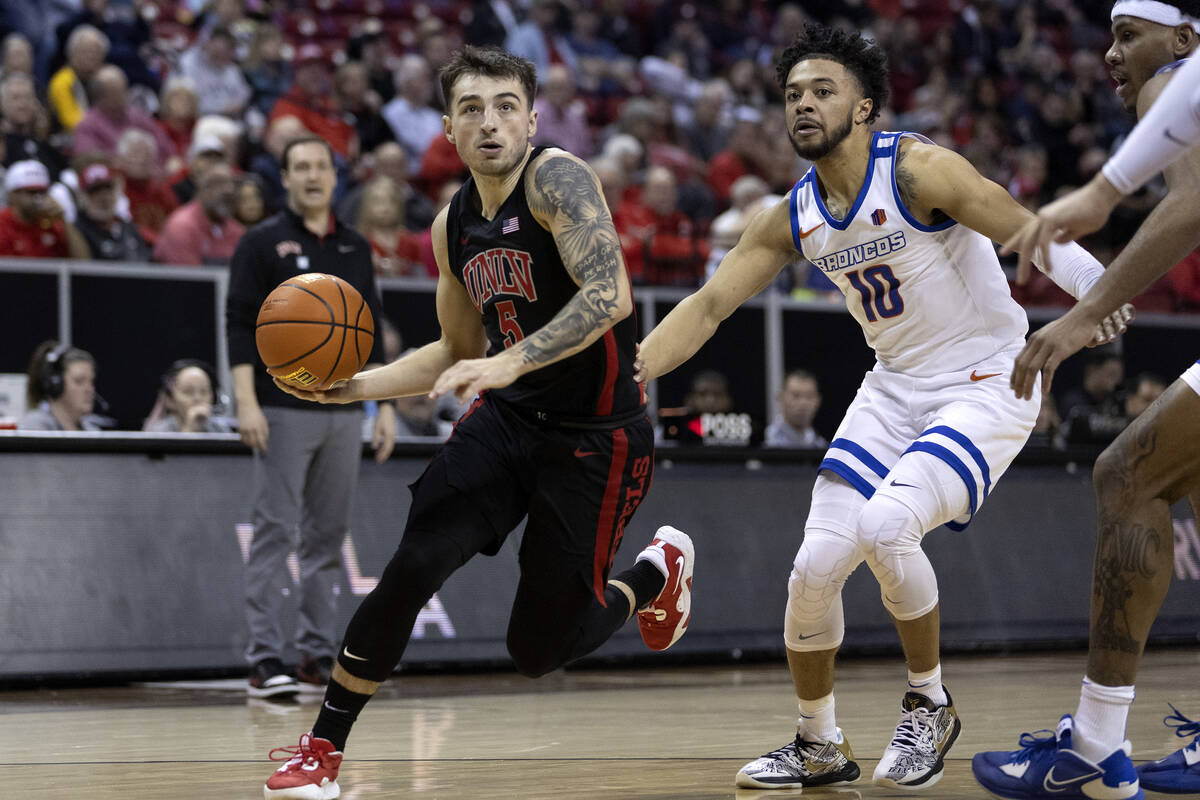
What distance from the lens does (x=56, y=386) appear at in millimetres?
8336

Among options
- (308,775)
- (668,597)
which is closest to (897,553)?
(668,597)

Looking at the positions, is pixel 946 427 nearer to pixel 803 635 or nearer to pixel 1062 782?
pixel 803 635

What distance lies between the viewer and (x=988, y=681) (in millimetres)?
7984

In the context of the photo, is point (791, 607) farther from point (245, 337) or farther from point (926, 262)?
point (245, 337)

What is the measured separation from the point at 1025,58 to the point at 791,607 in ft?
54.1

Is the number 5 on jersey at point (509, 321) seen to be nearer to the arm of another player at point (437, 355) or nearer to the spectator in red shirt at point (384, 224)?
the arm of another player at point (437, 355)

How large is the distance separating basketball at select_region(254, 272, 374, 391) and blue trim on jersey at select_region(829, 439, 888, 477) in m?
1.62

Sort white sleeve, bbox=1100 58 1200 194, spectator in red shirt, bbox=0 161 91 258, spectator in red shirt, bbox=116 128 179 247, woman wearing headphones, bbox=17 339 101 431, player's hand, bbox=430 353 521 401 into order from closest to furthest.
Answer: white sleeve, bbox=1100 58 1200 194
player's hand, bbox=430 353 521 401
woman wearing headphones, bbox=17 339 101 431
spectator in red shirt, bbox=0 161 91 258
spectator in red shirt, bbox=116 128 179 247

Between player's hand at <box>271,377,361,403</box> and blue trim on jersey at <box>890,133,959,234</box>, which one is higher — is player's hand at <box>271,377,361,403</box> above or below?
below

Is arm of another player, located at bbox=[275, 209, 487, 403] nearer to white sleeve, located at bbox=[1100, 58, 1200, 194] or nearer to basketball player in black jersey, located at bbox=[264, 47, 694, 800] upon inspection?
basketball player in black jersey, located at bbox=[264, 47, 694, 800]

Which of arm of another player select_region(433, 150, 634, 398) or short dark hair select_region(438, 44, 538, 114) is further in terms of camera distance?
short dark hair select_region(438, 44, 538, 114)

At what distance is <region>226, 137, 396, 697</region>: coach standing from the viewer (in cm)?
750

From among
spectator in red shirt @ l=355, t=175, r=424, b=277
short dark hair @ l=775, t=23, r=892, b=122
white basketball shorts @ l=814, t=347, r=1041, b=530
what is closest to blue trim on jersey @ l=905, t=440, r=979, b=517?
white basketball shorts @ l=814, t=347, r=1041, b=530

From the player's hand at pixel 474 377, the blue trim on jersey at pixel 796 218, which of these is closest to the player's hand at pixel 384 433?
the blue trim on jersey at pixel 796 218
